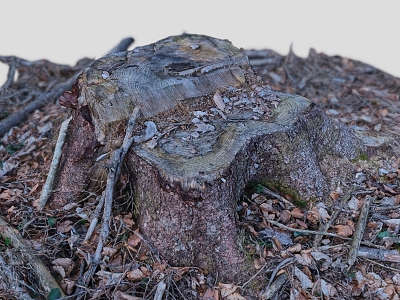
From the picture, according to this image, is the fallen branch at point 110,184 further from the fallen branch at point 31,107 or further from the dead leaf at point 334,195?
the fallen branch at point 31,107

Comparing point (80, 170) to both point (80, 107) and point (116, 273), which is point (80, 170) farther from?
point (116, 273)

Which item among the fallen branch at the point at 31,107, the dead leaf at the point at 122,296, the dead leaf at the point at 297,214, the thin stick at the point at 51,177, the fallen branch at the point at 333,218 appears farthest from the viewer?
the fallen branch at the point at 31,107

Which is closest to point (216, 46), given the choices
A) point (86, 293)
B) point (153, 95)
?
point (153, 95)

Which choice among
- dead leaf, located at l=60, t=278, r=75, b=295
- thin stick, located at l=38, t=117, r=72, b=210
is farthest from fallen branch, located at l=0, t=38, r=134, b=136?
dead leaf, located at l=60, t=278, r=75, b=295

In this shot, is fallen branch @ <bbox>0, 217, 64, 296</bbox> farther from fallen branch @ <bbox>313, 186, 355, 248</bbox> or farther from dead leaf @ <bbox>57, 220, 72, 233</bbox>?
fallen branch @ <bbox>313, 186, 355, 248</bbox>

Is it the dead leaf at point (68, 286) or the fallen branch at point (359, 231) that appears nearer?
the dead leaf at point (68, 286)

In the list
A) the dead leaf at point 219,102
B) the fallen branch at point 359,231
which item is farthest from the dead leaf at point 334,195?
the dead leaf at point 219,102
